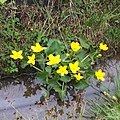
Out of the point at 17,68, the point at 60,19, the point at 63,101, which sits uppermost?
the point at 60,19

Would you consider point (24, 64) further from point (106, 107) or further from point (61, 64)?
point (106, 107)

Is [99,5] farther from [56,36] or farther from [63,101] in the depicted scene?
[63,101]

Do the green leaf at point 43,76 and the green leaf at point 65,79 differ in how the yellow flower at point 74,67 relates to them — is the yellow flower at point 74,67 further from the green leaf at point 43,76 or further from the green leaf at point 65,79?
the green leaf at point 43,76

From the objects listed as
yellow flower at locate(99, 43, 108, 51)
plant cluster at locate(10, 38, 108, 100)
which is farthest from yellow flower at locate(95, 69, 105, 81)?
yellow flower at locate(99, 43, 108, 51)

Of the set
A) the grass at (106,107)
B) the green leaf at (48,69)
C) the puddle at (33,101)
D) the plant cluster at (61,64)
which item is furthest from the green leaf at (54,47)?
the grass at (106,107)

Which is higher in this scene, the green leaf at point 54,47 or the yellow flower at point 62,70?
the green leaf at point 54,47

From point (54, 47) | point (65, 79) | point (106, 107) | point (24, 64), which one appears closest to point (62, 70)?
point (65, 79)

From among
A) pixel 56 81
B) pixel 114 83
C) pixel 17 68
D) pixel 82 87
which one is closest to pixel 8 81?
pixel 17 68
